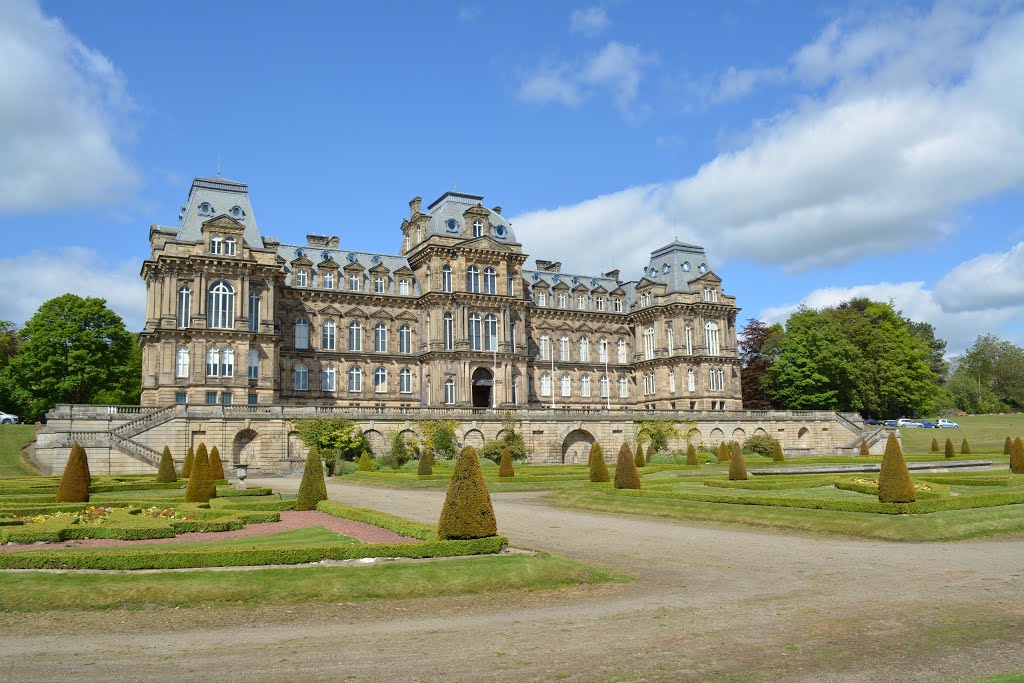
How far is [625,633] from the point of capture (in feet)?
40.1

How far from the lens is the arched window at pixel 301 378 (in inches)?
2714

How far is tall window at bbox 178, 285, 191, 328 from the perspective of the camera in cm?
5959

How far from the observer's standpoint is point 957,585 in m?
15.2


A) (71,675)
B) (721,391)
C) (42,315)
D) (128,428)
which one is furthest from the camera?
(721,391)

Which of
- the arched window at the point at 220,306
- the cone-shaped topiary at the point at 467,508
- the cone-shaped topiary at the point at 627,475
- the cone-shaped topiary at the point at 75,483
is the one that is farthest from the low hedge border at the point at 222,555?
the arched window at the point at 220,306

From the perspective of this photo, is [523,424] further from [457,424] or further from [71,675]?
[71,675]

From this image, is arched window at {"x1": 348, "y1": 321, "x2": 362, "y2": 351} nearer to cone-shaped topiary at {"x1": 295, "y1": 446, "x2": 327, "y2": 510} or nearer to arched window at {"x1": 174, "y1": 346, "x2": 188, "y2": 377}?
arched window at {"x1": 174, "y1": 346, "x2": 188, "y2": 377}

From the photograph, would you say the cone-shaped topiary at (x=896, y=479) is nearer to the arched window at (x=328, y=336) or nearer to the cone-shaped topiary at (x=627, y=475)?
the cone-shaped topiary at (x=627, y=475)

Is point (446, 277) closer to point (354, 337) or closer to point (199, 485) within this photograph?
point (354, 337)

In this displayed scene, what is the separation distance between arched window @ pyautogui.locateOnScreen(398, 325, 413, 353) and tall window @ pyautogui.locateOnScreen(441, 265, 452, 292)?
7031 mm

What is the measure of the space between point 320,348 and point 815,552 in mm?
56559

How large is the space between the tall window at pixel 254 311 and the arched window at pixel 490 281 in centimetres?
1947

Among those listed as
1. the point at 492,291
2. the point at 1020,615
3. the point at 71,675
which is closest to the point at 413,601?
the point at 71,675

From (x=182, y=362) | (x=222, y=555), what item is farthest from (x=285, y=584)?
(x=182, y=362)
